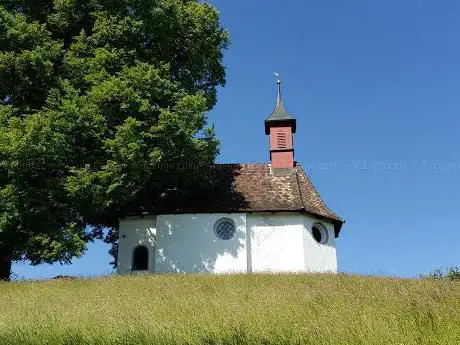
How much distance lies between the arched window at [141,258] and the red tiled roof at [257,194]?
1.83m

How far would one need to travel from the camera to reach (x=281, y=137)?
2770 centimetres

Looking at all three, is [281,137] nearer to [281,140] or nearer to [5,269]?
[281,140]

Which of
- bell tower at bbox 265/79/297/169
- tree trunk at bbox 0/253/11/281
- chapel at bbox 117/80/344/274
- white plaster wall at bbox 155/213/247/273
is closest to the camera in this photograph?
tree trunk at bbox 0/253/11/281

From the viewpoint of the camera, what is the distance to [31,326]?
30.4ft

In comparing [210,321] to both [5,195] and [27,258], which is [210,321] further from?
[27,258]

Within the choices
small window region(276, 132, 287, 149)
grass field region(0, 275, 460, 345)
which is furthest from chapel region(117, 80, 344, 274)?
grass field region(0, 275, 460, 345)

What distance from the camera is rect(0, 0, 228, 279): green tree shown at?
17.7 m

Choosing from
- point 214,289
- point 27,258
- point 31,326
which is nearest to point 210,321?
point 31,326

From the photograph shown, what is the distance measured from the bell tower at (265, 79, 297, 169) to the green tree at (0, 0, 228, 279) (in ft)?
19.8

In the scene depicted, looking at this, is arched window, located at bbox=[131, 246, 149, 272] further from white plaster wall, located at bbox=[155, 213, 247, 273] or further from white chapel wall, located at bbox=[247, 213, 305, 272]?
white chapel wall, located at bbox=[247, 213, 305, 272]

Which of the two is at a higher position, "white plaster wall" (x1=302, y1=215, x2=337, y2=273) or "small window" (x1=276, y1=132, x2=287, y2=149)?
"small window" (x1=276, y1=132, x2=287, y2=149)

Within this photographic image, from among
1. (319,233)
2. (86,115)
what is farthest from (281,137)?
(86,115)

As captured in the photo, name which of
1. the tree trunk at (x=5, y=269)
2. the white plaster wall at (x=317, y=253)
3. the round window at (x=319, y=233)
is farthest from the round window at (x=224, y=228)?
the tree trunk at (x=5, y=269)

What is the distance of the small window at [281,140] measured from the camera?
2744 cm
